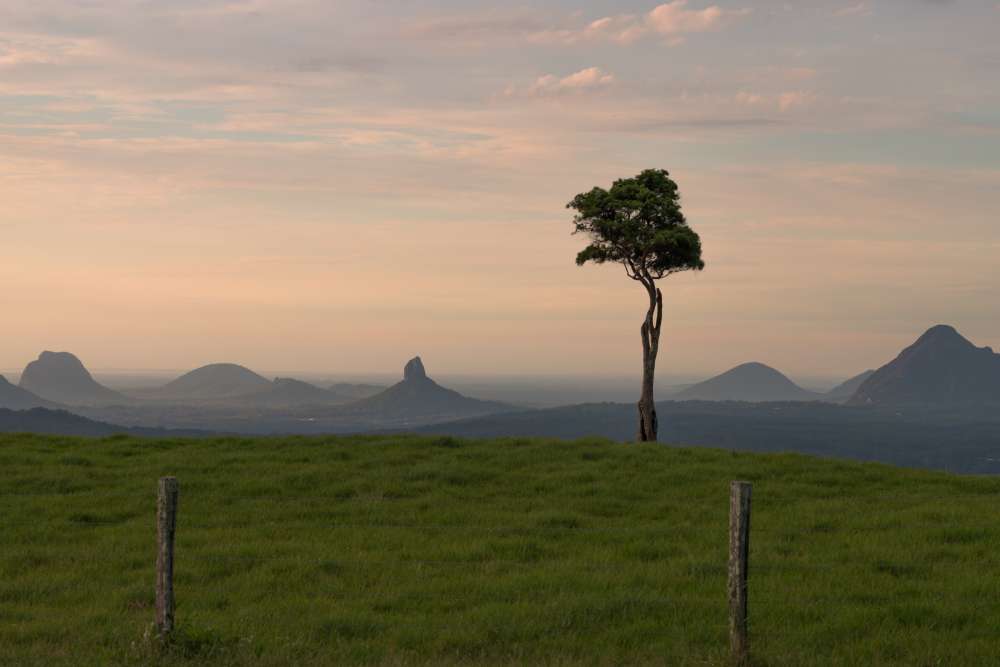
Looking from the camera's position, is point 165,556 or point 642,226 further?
point 642,226

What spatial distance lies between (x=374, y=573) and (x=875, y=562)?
34.2 feet

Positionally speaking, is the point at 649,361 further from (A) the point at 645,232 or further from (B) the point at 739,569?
(B) the point at 739,569

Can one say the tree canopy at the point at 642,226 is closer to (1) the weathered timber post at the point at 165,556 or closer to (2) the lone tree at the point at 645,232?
(2) the lone tree at the point at 645,232

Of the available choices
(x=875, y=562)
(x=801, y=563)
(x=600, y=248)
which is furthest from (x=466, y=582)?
(x=600, y=248)

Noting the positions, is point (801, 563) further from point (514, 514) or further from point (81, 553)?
point (81, 553)

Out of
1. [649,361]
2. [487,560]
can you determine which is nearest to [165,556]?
[487,560]

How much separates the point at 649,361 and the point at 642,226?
6.94 metres

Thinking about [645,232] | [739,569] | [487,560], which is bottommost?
[487,560]

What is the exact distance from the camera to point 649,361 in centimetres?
5100

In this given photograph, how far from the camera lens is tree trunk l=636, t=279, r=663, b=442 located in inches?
1954

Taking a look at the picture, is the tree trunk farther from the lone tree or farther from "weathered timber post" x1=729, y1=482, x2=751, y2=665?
"weathered timber post" x1=729, y1=482, x2=751, y2=665

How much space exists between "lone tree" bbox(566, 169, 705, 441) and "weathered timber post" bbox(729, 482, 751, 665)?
3625 cm

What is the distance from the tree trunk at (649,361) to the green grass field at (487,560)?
11.4 m

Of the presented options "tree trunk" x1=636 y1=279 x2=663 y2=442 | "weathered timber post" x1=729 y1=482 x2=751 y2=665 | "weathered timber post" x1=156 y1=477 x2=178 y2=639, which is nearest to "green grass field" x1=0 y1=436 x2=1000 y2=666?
"weathered timber post" x1=156 y1=477 x2=178 y2=639
